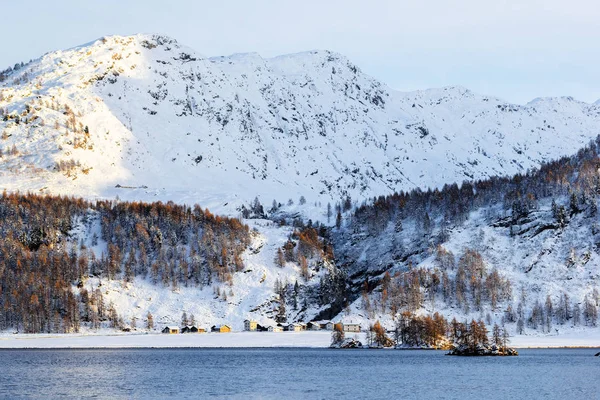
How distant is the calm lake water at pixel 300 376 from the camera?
117 meters

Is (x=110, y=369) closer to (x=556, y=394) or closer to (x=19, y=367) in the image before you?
(x=19, y=367)

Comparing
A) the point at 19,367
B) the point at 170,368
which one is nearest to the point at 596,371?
the point at 170,368

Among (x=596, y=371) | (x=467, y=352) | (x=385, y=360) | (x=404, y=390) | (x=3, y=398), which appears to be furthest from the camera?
(x=467, y=352)

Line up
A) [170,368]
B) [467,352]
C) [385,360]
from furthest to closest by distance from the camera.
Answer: [467,352] → [385,360] → [170,368]

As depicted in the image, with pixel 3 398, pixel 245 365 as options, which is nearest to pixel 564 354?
pixel 245 365

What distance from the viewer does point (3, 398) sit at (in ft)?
352

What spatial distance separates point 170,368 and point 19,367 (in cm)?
2796

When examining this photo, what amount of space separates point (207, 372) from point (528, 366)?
62279 millimetres

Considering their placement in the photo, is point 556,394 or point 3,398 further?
point 556,394

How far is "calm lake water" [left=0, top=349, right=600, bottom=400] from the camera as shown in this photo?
117 m

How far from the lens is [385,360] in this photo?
183 meters

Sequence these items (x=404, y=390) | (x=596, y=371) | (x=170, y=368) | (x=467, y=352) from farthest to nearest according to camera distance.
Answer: (x=467, y=352), (x=170, y=368), (x=596, y=371), (x=404, y=390)

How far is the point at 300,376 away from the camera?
14300cm

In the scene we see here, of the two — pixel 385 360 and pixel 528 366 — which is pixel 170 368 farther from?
pixel 528 366
